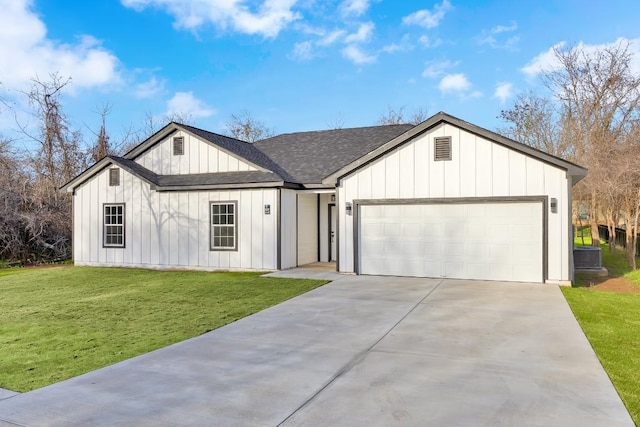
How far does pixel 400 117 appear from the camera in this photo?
35.1 metres

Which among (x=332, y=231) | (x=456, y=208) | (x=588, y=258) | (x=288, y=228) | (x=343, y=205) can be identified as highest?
(x=343, y=205)

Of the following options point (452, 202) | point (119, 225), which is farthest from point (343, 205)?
point (119, 225)

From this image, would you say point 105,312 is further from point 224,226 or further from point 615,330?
point 615,330

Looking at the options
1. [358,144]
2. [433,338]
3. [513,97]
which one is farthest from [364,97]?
[433,338]

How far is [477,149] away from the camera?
10.8 metres

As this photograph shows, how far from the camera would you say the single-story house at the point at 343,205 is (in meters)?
10.5

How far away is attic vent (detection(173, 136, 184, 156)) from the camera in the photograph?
1466 cm

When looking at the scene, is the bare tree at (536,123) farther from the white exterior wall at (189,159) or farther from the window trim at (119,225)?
the window trim at (119,225)

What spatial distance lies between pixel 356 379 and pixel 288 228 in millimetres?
9061

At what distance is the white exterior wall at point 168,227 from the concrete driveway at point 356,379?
19.4ft

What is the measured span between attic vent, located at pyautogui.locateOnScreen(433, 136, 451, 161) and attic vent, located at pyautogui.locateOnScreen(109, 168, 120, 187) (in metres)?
10.7

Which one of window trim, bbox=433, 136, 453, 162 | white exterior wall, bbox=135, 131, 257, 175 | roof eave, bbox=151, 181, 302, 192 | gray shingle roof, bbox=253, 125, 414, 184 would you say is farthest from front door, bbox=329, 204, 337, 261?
window trim, bbox=433, 136, 453, 162

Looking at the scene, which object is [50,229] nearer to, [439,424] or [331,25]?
[331,25]

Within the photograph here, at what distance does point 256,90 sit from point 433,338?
94.2ft
